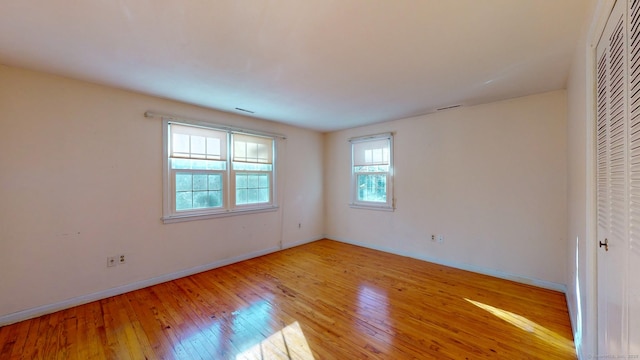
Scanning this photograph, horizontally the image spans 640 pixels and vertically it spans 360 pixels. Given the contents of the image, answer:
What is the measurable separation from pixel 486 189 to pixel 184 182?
13.7 ft

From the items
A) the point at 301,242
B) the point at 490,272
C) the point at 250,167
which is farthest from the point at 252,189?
the point at 490,272

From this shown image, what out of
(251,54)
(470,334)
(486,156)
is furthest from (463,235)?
(251,54)

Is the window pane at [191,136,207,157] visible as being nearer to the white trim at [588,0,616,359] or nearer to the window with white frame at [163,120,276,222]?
the window with white frame at [163,120,276,222]

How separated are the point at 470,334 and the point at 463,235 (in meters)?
1.78

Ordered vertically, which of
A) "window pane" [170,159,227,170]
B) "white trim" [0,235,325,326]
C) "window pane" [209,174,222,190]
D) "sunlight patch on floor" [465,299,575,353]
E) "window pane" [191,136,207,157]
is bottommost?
"sunlight patch on floor" [465,299,575,353]

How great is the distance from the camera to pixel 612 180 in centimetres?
113

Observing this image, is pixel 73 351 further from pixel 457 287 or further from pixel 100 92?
pixel 457 287

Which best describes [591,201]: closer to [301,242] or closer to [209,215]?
[209,215]

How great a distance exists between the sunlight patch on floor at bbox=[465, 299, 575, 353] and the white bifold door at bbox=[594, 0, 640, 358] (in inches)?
31.1

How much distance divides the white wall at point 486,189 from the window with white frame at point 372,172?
150mm

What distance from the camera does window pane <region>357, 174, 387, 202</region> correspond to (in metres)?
4.45

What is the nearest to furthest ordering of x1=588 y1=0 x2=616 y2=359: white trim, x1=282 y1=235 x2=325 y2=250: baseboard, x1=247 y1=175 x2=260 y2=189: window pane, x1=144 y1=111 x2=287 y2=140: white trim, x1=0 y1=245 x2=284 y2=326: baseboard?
x1=588 y1=0 x2=616 y2=359: white trim
x1=0 y1=245 x2=284 y2=326: baseboard
x1=144 y1=111 x2=287 y2=140: white trim
x1=247 y1=175 x2=260 y2=189: window pane
x1=282 y1=235 x2=325 y2=250: baseboard

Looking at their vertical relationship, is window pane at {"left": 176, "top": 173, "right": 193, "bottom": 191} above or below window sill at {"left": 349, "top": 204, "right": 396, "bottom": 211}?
above

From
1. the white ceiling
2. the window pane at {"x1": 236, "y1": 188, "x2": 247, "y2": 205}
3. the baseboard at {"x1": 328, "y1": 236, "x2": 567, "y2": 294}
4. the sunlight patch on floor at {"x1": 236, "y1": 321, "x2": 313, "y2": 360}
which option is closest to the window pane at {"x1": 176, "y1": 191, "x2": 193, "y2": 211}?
the window pane at {"x1": 236, "y1": 188, "x2": 247, "y2": 205}
